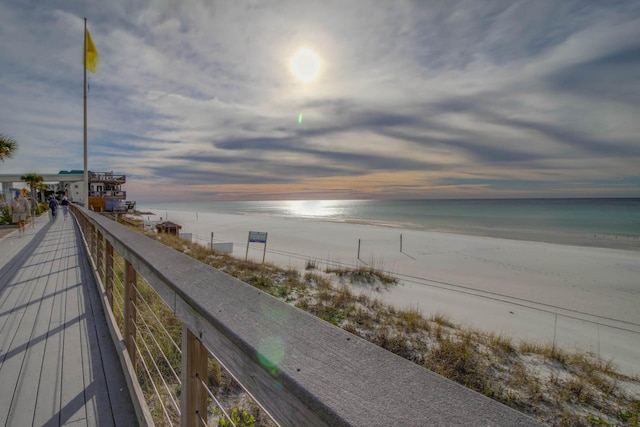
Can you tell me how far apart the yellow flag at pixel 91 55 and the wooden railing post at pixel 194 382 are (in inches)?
549

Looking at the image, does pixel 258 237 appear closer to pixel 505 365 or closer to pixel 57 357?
pixel 505 365

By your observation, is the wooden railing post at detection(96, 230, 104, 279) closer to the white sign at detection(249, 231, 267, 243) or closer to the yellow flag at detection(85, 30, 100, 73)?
the white sign at detection(249, 231, 267, 243)

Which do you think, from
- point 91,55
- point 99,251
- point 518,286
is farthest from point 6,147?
point 518,286

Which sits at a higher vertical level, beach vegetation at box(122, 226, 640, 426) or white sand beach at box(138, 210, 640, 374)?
beach vegetation at box(122, 226, 640, 426)

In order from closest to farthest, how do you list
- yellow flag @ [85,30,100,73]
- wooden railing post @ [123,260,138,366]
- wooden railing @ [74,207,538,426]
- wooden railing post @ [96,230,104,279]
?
wooden railing @ [74,207,538,426] → wooden railing post @ [123,260,138,366] → wooden railing post @ [96,230,104,279] → yellow flag @ [85,30,100,73]

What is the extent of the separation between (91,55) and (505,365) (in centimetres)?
1554

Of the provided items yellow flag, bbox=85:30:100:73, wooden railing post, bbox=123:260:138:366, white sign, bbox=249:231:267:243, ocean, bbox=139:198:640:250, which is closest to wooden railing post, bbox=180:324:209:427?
wooden railing post, bbox=123:260:138:366

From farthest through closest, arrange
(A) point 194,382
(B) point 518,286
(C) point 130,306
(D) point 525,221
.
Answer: (D) point 525,221, (B) point 518,286, (C) point 130,306, (A) point 194,382

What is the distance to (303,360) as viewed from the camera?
69 cm

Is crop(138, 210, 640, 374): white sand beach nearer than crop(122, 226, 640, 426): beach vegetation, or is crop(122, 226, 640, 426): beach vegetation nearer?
crop(122, 226, 640, 426): beach vegetation

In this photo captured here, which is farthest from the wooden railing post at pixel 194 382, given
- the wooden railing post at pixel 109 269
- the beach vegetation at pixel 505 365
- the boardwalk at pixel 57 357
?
the wooden railing post at pixel 109 269

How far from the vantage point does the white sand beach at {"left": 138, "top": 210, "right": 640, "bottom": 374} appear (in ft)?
23.3

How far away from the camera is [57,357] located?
9.29 feet

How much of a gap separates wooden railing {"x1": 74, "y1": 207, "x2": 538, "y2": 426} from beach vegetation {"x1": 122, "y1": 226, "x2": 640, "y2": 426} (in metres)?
2.40
